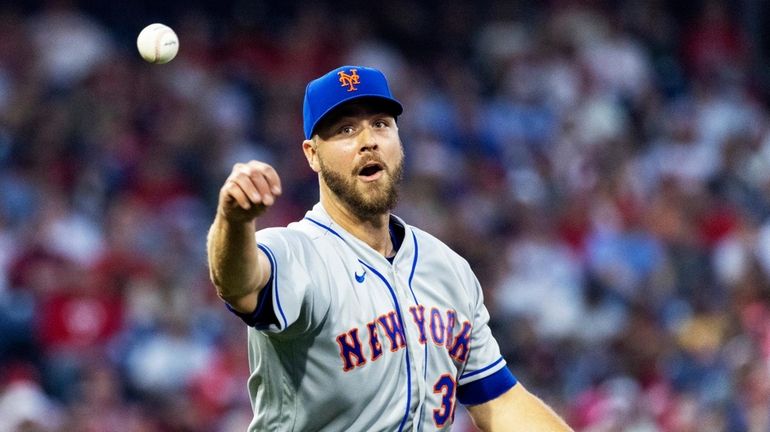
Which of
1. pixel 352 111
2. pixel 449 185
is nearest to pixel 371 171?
pixel 352 111

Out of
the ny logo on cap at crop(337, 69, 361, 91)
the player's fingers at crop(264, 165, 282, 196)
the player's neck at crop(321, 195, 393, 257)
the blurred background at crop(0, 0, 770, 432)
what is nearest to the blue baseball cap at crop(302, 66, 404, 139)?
the ny logo on cap at crop(337, 69, 361, 91)

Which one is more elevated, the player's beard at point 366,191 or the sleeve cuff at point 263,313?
the player's beard at point 366,191

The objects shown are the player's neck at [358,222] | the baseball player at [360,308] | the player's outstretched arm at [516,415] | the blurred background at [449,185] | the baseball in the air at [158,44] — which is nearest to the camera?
the baseball player at [360,308]

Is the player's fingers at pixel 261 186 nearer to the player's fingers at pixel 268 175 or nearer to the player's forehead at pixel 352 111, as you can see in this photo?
the player's fingers at pixel 268 175

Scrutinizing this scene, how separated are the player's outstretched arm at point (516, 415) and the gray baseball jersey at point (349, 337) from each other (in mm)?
206

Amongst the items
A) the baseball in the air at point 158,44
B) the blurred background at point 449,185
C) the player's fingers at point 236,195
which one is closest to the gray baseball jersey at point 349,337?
the player's fingers at point 236,195

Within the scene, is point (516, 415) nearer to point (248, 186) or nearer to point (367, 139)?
point (367, 139)

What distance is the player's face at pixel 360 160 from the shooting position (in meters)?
4.14

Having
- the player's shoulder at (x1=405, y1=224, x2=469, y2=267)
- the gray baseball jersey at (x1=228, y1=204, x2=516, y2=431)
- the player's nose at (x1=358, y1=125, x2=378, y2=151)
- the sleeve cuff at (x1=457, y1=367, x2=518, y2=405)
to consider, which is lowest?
the sleeve cuff at (x1=457, y1=367, x2=518, y2=405)

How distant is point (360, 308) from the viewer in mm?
3975

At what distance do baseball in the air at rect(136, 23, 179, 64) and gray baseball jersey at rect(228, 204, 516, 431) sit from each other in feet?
2.58

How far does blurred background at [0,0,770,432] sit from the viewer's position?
8.61 meters

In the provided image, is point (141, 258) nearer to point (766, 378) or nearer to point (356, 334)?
point (766, 378)

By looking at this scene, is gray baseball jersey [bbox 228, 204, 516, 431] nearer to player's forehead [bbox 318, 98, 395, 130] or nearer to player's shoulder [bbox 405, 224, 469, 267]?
player's shoulder [bbox 405, 224, 469, 267]
